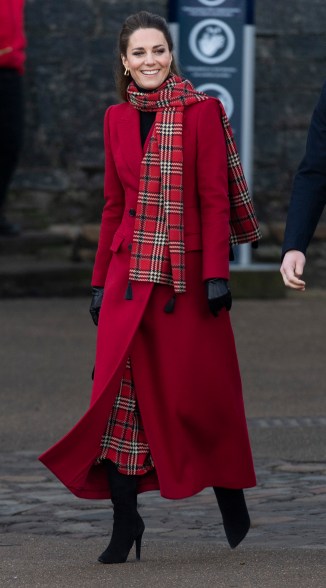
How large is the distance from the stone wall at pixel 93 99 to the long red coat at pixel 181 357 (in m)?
6.70

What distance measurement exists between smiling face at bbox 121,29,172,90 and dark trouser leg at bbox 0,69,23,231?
5999 millimetres

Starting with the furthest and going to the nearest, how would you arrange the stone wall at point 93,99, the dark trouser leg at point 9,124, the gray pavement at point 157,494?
the stone wall at point 93,99 → the dark trouser leg at point 9,124 → the gray pavement at point 157,494

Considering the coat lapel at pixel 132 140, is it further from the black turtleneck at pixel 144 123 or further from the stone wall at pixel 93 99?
the stone wall at pixel 93 99

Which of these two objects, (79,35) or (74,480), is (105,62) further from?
(74,480)

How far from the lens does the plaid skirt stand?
A: 4.43m

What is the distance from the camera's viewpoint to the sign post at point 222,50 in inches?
393

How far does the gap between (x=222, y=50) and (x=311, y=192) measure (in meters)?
6.22

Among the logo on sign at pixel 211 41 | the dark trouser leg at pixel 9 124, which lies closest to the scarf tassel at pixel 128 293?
the logo on sign at pixel 211 41

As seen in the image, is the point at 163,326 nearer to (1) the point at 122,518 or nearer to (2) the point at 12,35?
Answer: (1) the point at 122,518

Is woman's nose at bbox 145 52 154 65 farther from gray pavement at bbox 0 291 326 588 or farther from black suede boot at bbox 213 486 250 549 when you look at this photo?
gray pavement at bbox 0 291 326 588

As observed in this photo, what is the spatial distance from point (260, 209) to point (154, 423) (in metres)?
7.22

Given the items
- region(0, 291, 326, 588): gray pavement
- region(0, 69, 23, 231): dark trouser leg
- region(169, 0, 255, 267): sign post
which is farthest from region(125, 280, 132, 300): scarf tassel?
region(0, 69, 23, 231): dark trouser leg

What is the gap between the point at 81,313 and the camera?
980cm

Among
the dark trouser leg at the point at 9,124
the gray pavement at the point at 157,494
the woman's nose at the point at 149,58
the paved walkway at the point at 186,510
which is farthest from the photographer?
the dark trouser leg at the point at 9,124
